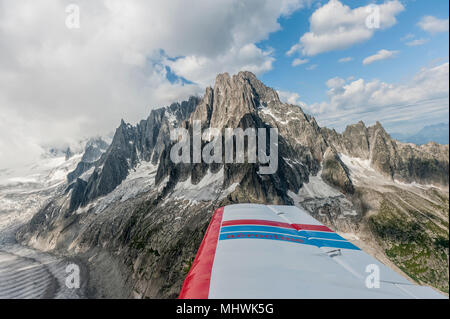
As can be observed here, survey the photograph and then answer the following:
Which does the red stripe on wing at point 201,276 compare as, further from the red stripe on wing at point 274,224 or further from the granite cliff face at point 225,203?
the granite cliff face at point 225,203

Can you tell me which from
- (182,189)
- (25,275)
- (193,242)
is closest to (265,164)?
(182,189)

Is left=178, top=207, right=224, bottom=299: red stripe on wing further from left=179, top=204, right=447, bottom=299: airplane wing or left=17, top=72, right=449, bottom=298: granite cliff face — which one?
left=17, top=72, right=449, bottom=298: granite cliff face

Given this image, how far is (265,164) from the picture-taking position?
164 m

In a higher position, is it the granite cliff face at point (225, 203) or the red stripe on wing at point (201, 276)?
the red stripe on wing at point (201, 276)

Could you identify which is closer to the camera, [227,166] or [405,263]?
[405,263]

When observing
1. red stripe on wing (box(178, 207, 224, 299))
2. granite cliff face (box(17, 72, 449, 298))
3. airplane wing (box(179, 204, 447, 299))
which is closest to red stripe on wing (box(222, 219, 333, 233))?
airplane wing (box(179, 204, 447, 299))

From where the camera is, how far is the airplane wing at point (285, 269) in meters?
7.81

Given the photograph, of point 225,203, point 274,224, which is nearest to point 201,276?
point 274,224

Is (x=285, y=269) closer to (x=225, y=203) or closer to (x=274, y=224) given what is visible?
(x=274, y=224)

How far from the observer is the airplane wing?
7.81 meters

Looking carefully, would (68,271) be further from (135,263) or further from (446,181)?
(446,181)

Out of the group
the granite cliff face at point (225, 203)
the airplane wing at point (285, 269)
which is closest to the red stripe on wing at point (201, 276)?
the airplane wing at point (285, 269)

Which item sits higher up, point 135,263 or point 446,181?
point 446,181
